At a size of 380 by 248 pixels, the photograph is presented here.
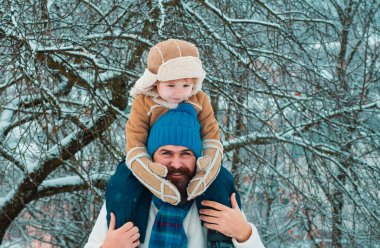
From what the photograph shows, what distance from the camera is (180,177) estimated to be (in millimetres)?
1958

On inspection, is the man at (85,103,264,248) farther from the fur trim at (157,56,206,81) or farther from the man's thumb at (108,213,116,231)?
the fur trim at (157,56,206,81)

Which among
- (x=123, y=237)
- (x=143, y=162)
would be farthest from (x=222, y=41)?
(x=123, y=237)

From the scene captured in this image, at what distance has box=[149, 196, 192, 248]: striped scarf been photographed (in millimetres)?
1935

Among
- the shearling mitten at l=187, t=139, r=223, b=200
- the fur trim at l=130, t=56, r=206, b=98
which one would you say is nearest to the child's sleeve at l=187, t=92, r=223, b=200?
the shearling mitten at l=187, t=139, r=223, b=200

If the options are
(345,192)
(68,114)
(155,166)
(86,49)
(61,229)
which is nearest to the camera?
(155,166)

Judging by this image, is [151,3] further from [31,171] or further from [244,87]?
[31,171]

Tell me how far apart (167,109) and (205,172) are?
27 cm

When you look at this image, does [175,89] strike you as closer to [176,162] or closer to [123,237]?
[176,162]

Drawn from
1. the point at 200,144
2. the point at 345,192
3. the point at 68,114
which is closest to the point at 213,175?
the point at 200,144

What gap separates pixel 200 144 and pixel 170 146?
0.36 ft

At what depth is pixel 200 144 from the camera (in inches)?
78.0

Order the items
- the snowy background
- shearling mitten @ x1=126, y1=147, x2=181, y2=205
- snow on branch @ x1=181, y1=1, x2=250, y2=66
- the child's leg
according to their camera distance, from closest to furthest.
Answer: shearling mitten @ x1=126, y1=147, x2=181, y2=205 < the child's leg < the snowy background < snow on branch @ x1=181, y1=1, x2=250, y2=66

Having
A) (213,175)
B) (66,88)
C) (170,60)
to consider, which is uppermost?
(66,88)

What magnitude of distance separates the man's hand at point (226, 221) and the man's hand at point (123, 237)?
245 millimetres
